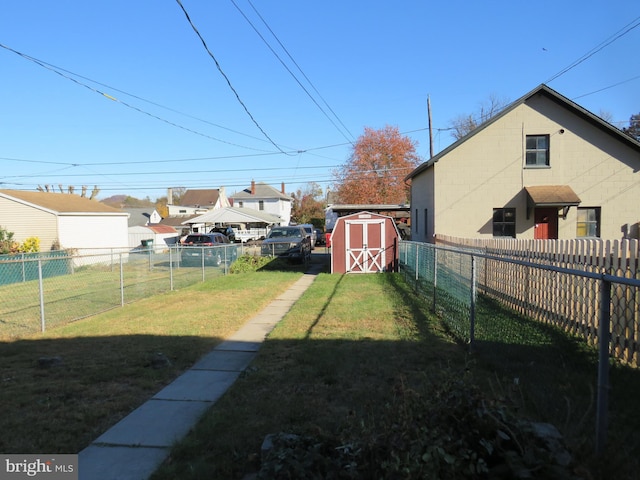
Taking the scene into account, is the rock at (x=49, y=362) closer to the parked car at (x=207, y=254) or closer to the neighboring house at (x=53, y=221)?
the parked car at (x=207, y=254)

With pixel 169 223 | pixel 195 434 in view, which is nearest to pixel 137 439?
pixel 195 434

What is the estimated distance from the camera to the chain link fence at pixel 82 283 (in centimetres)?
946

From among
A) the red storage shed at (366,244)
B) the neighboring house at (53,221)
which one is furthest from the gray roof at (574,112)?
the neighboring house at (53,221)

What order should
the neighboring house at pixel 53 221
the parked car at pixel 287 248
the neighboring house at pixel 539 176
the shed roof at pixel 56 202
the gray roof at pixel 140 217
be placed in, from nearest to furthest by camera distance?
the neighboring house at pixel 539 176 < the parked car at pixel 287 248 < the neighboring house at pixel 53 221 < the shed roof at pixel 56 202 < the gray roof at pixel 140 217

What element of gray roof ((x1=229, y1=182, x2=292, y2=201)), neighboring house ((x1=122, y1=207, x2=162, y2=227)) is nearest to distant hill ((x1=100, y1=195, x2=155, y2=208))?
gray roof ((x1=229, y1=182, x2=292, y2=201))

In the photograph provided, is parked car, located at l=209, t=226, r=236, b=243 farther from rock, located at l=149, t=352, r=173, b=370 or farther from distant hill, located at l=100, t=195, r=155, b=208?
distant hill, located at l=100, t=195, r=155, b=208

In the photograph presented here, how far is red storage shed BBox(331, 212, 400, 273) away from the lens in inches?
697

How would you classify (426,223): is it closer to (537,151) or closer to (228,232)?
(537,151)

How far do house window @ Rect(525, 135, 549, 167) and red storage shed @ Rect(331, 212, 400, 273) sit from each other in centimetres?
625

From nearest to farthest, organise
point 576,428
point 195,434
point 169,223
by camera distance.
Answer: point 576,428 < point 195,434 < point 169,223

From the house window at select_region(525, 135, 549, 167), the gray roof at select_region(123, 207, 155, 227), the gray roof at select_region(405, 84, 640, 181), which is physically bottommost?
the gray roof at select_region(123, 207, 155, 227)

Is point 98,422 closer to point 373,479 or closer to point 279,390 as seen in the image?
point 279,390

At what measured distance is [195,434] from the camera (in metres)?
3.76

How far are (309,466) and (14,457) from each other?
239 centimetres
